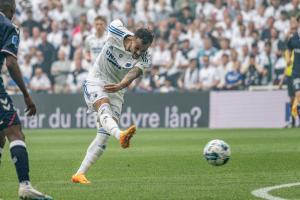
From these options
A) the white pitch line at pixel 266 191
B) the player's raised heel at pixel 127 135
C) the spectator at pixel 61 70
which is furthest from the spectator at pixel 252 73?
the player's raised heel at pixel 127 135

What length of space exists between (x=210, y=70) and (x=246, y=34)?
5.61 ft

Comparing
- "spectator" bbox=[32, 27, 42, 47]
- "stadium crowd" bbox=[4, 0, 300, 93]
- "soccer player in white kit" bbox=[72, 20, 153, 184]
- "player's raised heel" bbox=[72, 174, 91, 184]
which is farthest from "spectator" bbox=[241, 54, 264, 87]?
"player's raised heel" bbox=[72, 174, 91, 184]

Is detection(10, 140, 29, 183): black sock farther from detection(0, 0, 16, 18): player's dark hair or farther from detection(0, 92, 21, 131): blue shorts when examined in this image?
detection(0, 0, 16, 18): player's dark hair

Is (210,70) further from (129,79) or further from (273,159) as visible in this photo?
(129,79)

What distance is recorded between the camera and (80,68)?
2794cm

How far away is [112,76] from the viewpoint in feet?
39.5

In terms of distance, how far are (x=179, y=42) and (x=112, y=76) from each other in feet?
55.2

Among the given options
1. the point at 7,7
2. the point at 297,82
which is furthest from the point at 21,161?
the point at 297,82

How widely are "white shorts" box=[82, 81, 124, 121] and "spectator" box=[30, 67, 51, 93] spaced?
16205mm

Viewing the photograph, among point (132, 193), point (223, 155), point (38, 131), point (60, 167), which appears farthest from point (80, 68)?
point (132, 193)

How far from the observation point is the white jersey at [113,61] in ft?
38.8

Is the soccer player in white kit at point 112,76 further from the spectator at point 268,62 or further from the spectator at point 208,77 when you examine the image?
the spectator at point 208,77

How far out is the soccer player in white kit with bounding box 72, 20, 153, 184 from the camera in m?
11.4

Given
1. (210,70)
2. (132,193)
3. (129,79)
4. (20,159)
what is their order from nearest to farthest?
(20,159), (132,193), (129,79), (210,70)
